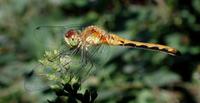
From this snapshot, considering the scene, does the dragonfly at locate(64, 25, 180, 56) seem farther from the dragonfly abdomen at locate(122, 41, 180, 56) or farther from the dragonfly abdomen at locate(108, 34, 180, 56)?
the dragonfly abdomen at locate(122, 41, 180, 56)

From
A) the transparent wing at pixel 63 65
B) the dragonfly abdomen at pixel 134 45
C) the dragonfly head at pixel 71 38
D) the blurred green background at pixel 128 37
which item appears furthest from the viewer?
the blurred green background at pixel 128 37

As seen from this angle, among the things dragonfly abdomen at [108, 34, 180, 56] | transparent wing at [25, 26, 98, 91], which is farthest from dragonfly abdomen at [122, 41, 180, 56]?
transparent wing at [25, 26, 98, 91]

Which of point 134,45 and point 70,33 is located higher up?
point 134,45

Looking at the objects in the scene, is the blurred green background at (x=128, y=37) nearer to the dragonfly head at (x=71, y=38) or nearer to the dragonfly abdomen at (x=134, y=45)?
the dragonfly abdomen at (x=134, y=45)

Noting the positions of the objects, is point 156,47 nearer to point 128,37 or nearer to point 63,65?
point 63,65

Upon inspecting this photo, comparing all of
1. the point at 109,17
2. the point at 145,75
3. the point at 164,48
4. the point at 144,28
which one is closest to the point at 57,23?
the point at 109,17

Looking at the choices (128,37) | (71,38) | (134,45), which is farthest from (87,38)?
(128,37)

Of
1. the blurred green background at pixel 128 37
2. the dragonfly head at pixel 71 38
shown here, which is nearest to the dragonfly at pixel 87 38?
the dragonfly head at pixel 71 38

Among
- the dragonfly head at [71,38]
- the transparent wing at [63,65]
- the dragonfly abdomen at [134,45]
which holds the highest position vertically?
the dragonfly abdomen at [134,45]
